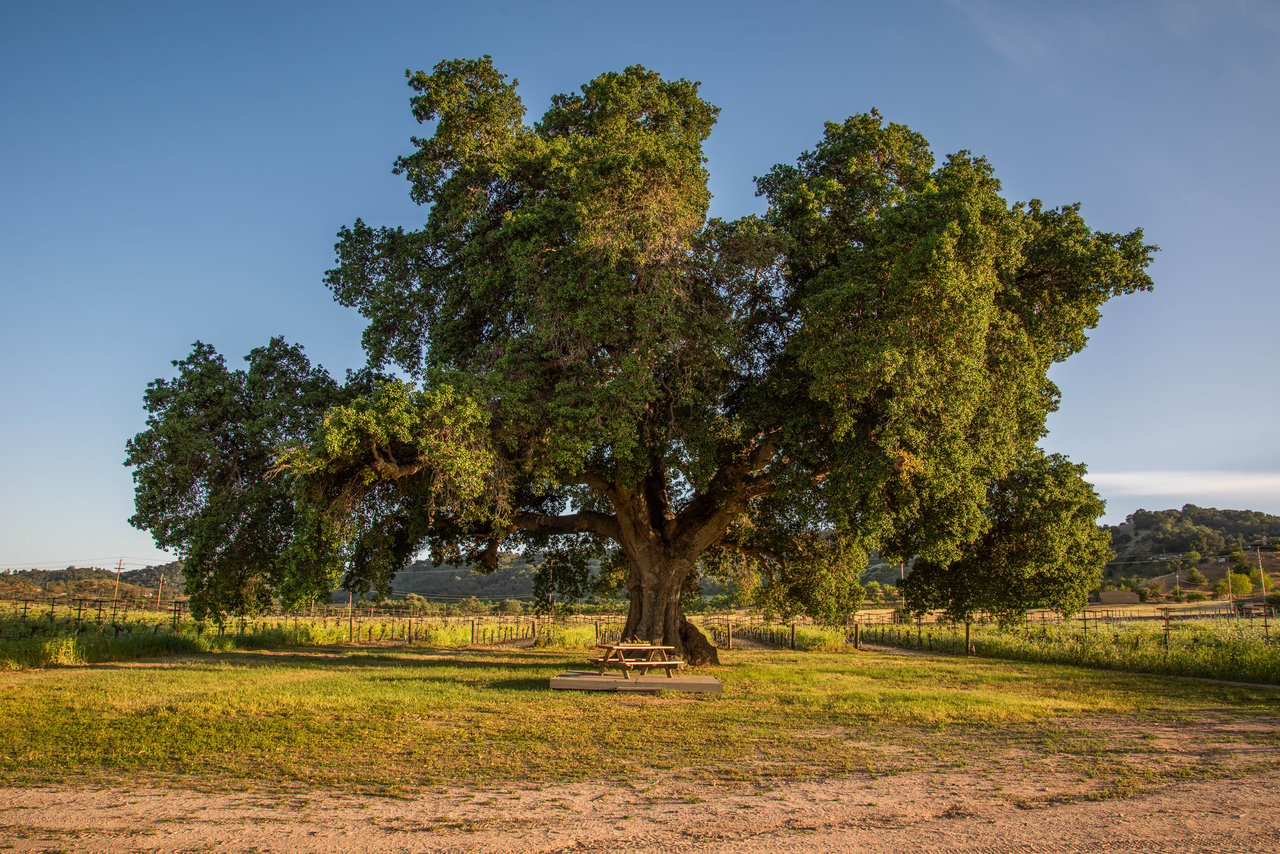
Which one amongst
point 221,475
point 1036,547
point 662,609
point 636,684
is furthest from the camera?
point 662,609

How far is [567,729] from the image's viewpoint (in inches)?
415

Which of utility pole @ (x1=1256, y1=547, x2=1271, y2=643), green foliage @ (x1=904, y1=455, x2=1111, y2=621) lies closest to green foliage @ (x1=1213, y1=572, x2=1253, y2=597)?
utility pole @ (x1=1256, y1=547, x2=1271, y2=643)

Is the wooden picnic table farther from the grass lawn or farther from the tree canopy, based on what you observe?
the tree canopy

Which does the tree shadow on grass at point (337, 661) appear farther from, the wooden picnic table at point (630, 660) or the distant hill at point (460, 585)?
the distant hill at point (460, 585)

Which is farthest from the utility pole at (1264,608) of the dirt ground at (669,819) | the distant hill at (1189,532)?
the distant hill at (1189,532)

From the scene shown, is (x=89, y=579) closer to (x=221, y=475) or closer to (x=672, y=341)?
(x=221, y=475)

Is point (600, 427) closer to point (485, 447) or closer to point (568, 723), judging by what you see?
point (485, 447)

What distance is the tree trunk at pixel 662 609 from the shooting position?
22.2 meters

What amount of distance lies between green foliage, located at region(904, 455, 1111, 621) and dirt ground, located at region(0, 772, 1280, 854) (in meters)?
14.5

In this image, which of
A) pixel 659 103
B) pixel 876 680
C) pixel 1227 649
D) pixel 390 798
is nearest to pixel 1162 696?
pixel 876 680

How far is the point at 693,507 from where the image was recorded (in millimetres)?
23375

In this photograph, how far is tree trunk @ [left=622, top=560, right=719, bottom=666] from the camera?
72.8ft

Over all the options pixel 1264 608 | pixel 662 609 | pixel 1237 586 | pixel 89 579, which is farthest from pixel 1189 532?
pixel 89 579

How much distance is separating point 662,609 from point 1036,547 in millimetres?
9840
